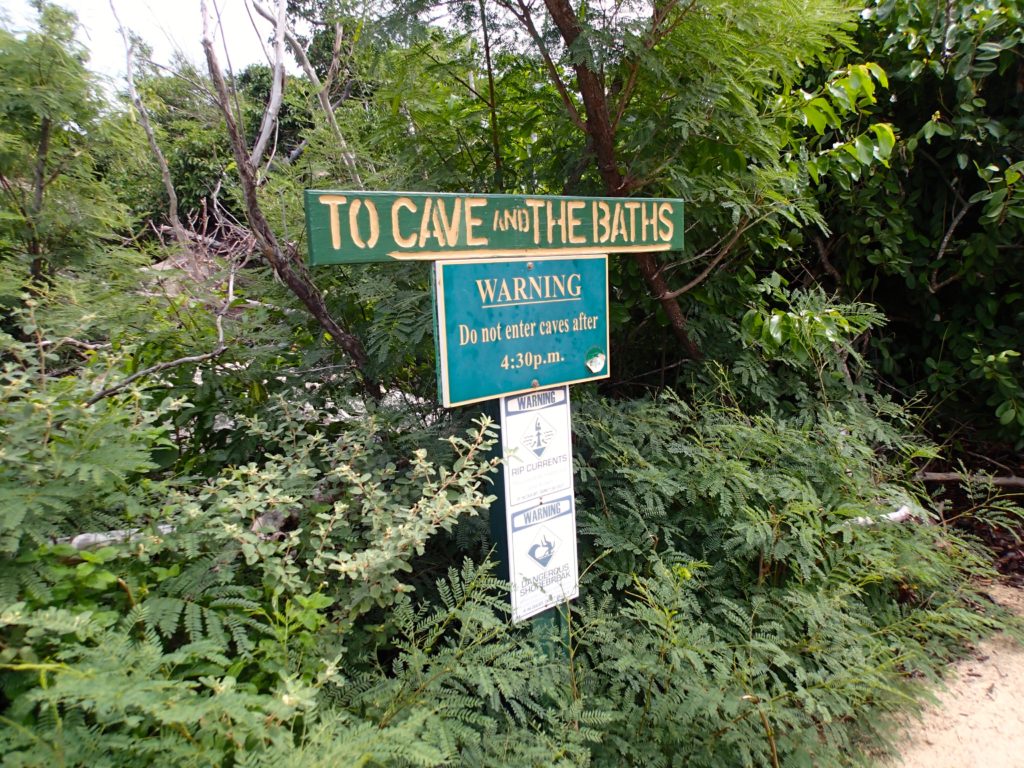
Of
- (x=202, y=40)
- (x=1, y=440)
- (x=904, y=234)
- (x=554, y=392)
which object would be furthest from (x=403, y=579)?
(x=904, y=234)

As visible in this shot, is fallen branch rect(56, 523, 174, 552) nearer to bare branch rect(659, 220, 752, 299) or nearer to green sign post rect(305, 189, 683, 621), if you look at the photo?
green sign post rect(305, 189, 683, 621)

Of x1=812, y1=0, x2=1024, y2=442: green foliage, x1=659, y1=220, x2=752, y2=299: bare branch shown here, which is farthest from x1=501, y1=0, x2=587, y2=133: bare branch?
x1=812, y1=0, x2=1024, y2=442: green foliage

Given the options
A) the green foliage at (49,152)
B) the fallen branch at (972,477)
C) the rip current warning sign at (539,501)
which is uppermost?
the green foliage at (49,152)

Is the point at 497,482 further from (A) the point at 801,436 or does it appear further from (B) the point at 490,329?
(A) the point at 801,436

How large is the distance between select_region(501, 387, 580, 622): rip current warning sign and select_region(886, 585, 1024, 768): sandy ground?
1255mm

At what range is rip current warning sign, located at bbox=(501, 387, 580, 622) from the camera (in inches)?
75.9

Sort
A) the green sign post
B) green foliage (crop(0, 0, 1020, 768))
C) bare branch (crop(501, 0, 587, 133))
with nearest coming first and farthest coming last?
1. green foliage (crop(0, 0, 1020, 768))
2. the green sign post
3. bare branch (crop(501, 0, 587, 133))

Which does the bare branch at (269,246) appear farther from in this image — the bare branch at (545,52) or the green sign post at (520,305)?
the bare branch at (545,52)

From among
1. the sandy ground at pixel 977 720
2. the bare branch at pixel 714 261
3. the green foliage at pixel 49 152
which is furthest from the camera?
the green foliage at pixel 49 152

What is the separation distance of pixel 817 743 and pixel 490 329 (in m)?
1.53

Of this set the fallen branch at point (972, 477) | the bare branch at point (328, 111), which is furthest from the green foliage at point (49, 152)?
the fallen branch at point (972, 477)

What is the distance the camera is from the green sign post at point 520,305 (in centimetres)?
164

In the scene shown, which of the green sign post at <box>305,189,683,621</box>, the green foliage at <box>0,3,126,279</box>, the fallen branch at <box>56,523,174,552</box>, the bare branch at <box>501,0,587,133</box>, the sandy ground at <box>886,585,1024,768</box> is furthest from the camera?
the green foliage at <box>0,3,126,279</box>

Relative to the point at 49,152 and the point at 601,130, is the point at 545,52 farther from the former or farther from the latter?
the point at 49,152
